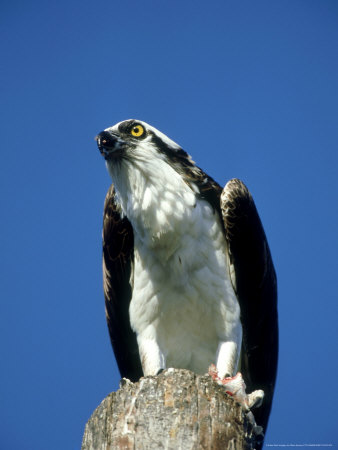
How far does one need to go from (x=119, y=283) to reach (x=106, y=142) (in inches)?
59.8

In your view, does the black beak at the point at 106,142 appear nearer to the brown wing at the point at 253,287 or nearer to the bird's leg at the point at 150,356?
the brown wing at the point at 253,287

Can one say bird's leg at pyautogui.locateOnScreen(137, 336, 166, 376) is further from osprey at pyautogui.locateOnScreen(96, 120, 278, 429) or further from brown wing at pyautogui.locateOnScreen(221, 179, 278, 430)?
brown wing at pyautogui.locateOnScreen(221, 179, 278, 430)

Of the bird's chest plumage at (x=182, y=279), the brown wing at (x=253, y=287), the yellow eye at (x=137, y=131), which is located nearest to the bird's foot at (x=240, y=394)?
the bird's chest plumage at (x=182, y=279)

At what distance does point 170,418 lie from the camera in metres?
4.17

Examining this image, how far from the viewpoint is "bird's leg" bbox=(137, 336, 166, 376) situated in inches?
248

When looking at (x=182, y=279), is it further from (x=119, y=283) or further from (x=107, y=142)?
(x=107, y=142)

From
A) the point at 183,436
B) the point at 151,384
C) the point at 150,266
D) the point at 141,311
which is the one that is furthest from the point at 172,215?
the point at 183,436

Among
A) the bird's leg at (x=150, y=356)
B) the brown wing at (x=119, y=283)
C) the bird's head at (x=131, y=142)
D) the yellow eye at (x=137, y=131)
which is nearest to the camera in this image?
the bird's leg at (x=150, y=356)

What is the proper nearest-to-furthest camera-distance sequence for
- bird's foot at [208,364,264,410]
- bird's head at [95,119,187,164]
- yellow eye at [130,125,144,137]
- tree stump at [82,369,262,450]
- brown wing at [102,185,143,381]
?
tree stump at [82,369,262,450]
bird's foot at [208,364,264,410]
bird's head at [95,119,187,164]
yellow eye at [130,125,144,137]
brown wing at [102,185,143,381]

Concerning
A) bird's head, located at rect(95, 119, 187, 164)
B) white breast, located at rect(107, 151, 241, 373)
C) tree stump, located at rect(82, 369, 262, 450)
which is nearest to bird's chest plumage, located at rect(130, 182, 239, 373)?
white breast, located at rect(107, 151, 241, 373)

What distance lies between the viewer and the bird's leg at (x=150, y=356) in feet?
20.7

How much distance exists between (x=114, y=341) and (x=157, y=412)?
9.18 ft

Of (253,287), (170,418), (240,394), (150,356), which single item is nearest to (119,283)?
(150,356)

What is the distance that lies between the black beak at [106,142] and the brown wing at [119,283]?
0.56 metres
